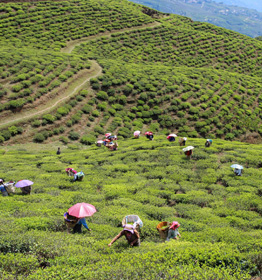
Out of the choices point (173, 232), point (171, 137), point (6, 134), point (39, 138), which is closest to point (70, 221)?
point (173, 232)

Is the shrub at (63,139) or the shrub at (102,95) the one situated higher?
Result: the shrub at (102,95)

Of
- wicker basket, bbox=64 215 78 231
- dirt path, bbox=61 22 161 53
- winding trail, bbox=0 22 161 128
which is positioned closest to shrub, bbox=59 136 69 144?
winding trail, bbox=0 22 161 128

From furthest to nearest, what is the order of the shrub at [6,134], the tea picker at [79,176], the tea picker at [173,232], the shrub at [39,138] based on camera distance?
1. the shrub at [39,138]
2. the shrub at [6,134]
3. the tea picker at [79,176]
4. the tea picker at [173,232]

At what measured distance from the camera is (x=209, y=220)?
37.7 ft

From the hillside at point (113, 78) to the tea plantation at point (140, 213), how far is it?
→ 9.43 meters

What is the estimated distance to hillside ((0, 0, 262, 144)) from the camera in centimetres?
3125

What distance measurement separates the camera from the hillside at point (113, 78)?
31250mm

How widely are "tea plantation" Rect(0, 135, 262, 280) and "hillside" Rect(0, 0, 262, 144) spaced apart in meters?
9.43

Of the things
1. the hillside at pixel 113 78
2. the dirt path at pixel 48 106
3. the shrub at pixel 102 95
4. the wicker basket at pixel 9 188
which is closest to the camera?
the wicker basket at pixel 9 188

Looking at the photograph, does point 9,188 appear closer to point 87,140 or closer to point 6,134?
point 6,134

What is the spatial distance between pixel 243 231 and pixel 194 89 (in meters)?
36.4

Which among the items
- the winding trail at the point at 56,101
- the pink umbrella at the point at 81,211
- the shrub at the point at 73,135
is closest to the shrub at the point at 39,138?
the winding trail at the point at 56,101

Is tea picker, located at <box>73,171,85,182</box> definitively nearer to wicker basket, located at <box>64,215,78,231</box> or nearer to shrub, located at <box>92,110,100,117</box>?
wicker basket, located at <box>64,215,78,231</box>

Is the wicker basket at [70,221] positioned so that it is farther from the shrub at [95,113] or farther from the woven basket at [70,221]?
the shrub at [95,113]
